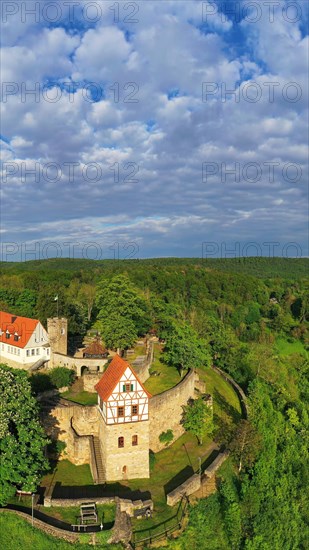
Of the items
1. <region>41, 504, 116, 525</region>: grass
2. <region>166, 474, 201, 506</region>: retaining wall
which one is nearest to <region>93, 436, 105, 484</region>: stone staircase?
<region>41, 504, 116, 525</region>: grass

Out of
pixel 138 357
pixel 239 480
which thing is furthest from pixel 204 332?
pixel 239 480

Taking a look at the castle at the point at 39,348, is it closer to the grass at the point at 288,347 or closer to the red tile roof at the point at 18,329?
the red tile roof at the point at 18,329

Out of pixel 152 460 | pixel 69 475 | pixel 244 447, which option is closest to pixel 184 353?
pixel 244 447

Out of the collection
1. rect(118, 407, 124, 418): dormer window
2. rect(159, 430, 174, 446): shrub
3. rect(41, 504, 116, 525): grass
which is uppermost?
rect(118, 407, 124, 418): dormer window

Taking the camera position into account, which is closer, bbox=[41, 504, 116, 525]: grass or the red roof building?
bbox=[41, 504, 116, 525]: grass

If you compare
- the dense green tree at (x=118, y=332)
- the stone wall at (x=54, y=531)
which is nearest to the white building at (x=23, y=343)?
the dense green tree at (x=118, y=332)

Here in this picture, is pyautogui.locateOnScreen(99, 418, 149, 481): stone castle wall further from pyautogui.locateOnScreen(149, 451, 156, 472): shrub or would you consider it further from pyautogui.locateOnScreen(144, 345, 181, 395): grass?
pyautogui.locateOnScreen(144, 345, 181, 395): grass

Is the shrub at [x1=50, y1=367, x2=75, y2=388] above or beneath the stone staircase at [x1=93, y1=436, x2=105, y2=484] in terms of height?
above
